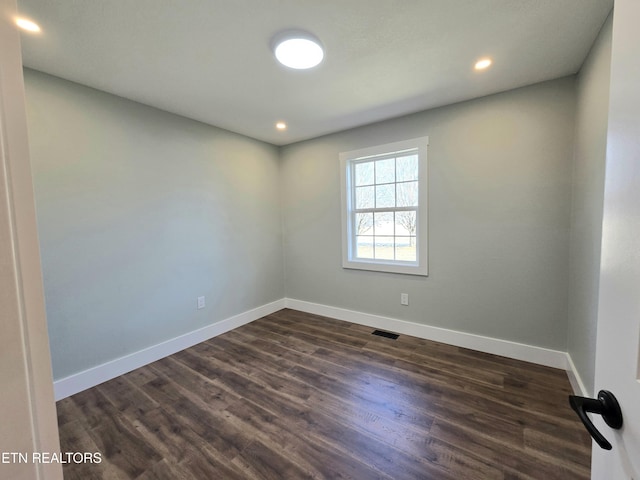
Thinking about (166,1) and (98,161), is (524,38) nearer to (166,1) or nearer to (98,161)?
(166,1)

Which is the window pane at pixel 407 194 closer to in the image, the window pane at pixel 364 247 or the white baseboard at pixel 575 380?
the window pane at pixel 364 247

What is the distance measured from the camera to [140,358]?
249cm

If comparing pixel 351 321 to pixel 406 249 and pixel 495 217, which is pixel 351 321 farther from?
pixel 495 217

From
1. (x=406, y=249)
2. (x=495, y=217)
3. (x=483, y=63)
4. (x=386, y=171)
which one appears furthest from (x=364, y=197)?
(x=483, y=63)

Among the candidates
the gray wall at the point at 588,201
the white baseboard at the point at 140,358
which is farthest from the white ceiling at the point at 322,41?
the white baseboard at the point at 140,358

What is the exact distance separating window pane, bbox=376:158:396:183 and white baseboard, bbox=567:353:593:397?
91.6 inches

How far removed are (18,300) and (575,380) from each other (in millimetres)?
3078

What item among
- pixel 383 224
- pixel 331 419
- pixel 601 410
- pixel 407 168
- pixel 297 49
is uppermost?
pixel 297 49

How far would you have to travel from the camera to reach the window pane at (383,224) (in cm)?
321

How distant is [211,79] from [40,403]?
89.7 inches

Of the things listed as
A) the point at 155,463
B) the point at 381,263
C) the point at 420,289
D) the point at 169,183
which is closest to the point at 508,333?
the point at 420,289

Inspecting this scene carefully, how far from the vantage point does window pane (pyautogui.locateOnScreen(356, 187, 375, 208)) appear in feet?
11.0

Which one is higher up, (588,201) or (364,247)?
(588,201)

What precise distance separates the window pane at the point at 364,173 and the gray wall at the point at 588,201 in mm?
1877
